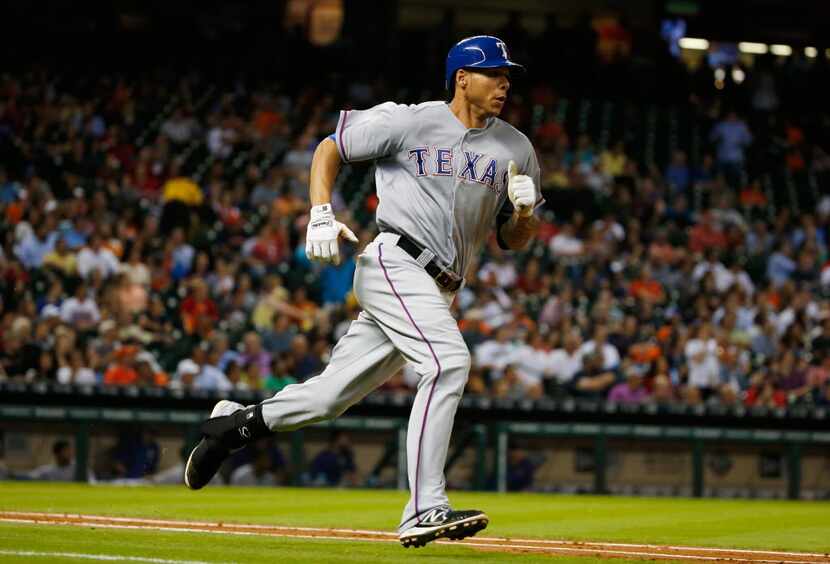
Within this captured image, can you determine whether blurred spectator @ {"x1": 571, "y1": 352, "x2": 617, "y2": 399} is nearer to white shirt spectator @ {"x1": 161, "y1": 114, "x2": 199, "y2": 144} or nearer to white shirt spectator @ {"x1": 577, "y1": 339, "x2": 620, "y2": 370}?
white shirt spectator @ {"x1": 577, "y1": 339, "x2": 620, "y2": 370}

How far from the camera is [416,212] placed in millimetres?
5820

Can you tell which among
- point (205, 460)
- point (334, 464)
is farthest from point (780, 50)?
point (205, 460)

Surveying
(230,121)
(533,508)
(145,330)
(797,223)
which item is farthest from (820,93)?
(533,508)

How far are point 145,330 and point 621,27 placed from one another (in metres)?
13.7

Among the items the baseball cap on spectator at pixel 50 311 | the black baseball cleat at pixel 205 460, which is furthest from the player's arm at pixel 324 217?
the baseball cap on spectator at pixel 50 311

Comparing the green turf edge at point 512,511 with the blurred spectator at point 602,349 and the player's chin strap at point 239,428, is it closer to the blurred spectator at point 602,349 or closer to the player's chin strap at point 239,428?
the player's chin strap at point 239,428

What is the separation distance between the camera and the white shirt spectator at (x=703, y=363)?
1495 centimetres

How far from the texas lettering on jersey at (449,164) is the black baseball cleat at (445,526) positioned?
1408 millimetres

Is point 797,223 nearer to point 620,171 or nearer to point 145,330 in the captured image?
point 620,171

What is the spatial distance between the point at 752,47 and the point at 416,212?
25133 mm

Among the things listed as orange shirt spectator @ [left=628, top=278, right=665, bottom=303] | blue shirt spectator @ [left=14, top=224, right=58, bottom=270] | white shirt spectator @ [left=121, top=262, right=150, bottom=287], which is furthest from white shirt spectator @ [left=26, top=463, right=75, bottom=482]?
orange shirt spectator @ [left=628, top=278, right=665, bottom=303]

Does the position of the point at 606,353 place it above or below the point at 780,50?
below

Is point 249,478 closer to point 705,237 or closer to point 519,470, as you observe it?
point 519,470

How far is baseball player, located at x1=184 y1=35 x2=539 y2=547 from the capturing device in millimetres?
5715
